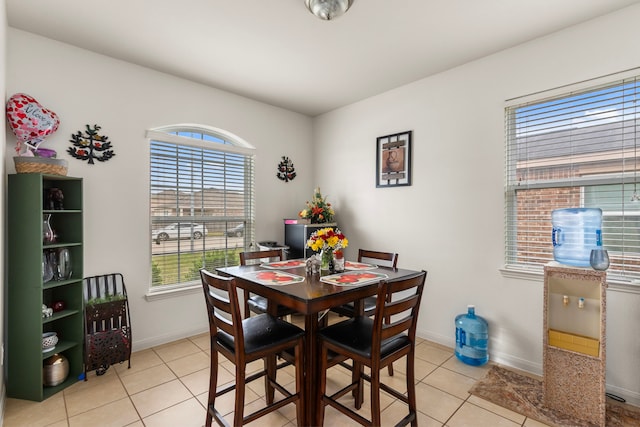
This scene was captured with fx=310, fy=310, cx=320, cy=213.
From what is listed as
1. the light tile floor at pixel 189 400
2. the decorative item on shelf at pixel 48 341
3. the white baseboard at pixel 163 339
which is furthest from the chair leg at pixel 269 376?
the decorative item on shelf at pixel 48 341

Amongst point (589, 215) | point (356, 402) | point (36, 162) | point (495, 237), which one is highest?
point (36, 162)

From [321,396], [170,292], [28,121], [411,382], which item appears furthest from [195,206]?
[411,382]

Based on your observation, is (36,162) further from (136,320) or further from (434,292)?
(434,292)

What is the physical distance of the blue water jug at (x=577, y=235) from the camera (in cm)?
209

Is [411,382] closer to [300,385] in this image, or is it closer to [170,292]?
[300,385]

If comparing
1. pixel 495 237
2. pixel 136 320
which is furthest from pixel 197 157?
pixel 495 237

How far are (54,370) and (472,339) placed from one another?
3.28m

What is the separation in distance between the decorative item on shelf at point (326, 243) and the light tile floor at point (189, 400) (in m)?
0.96

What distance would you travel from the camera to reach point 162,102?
3057mm

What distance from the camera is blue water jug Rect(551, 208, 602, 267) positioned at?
6.86 feet

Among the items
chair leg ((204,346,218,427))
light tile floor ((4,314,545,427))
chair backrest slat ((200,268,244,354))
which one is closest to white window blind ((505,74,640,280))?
light tile floor ((4,314,545,427))

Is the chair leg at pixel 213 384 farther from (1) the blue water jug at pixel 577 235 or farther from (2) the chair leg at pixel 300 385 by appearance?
(1) the blue water jug at pixel 577 235

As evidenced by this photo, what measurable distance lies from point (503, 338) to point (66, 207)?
149 inches

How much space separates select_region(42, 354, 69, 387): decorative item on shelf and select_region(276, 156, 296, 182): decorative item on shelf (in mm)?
2717
